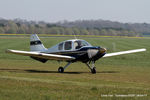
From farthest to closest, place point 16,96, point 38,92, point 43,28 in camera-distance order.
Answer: point 43,28, point 38,92, point 16,96


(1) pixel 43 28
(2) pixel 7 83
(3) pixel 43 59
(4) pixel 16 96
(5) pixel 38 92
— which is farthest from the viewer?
(1) pixel 43 28

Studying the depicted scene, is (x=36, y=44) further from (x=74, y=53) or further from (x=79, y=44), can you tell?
(x=79, y=44)

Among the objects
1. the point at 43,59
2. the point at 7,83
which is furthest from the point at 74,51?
the point at 7,83

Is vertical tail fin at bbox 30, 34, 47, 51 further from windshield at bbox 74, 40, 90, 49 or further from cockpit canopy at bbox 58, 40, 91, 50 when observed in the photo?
windshield at bbox 74, 40, 90, 49

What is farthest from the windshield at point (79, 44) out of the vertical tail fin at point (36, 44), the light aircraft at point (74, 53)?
the vertical tail fin at point (36, 44)

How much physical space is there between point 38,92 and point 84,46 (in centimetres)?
960

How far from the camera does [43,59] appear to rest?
2461 centimetres

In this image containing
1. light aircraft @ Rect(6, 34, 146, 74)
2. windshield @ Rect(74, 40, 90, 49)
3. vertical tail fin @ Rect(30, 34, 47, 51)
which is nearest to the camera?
light aircraft @ Rect(6, 34, 146, 74)

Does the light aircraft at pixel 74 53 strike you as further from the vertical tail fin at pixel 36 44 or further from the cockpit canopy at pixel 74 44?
the vertical tail fin at pixel 36 44

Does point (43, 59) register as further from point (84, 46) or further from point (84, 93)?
point (84, 93)

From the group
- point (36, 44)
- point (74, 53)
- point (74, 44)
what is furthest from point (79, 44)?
point (36, 44)

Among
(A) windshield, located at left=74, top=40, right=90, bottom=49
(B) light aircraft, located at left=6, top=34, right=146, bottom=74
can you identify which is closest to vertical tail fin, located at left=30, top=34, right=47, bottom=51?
(B) light aircraft, located at left=6, top=34, right=146, bottom=74

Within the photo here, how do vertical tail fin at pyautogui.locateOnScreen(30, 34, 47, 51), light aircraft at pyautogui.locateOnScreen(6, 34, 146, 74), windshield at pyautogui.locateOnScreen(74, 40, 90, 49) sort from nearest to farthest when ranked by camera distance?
light aircraft at pyautogui.locateOnScreen(6, 34, 146, 74), windshield at pyautogui.locateOnScreen(74, 40, 90, 49), vertical tail fin at pyautogui.locateOnScreen(30, 34, 47, 51)

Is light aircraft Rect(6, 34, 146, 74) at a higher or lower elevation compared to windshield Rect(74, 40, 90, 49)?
lower
